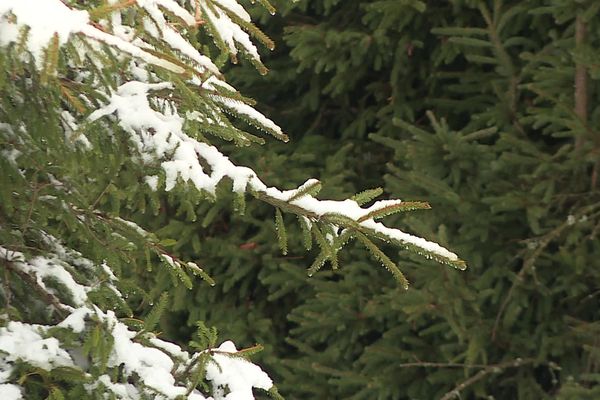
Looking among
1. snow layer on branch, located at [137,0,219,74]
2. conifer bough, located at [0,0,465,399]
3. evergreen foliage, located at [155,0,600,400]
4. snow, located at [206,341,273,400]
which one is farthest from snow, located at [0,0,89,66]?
evergreen foliage, located at [155,0,600,400]

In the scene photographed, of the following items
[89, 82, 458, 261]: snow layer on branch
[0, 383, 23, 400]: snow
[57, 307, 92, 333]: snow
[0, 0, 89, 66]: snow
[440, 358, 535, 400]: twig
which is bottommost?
[440, 358, 535, 400]: twig

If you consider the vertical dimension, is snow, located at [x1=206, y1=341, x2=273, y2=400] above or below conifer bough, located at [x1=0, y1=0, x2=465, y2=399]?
below

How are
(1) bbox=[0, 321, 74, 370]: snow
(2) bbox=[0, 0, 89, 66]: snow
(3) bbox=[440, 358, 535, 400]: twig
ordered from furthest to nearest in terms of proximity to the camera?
(3) bbox=[440, 358, 535, 400]: twig, (1) bbox=[0, 321, 74, 370]: snow, (2) bbox=[0, 0, 89, 66]: snow

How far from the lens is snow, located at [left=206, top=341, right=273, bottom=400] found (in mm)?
2277

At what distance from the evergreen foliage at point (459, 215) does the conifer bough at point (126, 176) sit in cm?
220

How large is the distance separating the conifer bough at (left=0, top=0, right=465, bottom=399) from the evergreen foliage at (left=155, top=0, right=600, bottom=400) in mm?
2195

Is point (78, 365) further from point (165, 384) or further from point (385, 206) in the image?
point (385, 206)

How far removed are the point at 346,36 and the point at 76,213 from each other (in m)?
2.80

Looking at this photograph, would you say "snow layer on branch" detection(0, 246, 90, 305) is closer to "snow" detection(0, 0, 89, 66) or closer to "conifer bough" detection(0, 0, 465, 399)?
"conifer bough" detection(0, 0, 465, 399)

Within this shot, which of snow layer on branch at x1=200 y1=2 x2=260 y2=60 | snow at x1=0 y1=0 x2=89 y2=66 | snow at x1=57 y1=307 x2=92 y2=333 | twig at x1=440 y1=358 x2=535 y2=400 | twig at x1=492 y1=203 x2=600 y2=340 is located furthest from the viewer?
twig at x1=440 y1=358 x2=535 y2=400

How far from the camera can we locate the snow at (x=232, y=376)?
7.47 feet

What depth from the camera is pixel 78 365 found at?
212 centimetres

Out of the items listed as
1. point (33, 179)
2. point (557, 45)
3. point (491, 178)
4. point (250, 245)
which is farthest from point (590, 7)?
point (33, 179)

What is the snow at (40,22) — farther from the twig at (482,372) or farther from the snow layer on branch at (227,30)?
the twig at (482,372)
